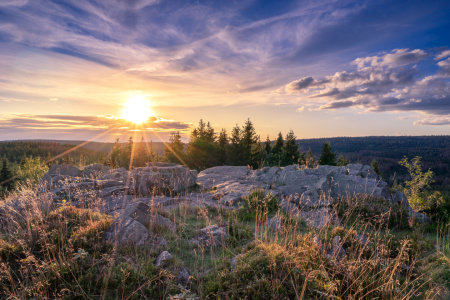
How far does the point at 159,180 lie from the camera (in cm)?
1085

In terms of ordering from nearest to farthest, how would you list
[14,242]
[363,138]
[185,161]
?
[14,242], [185,161], [363,138]

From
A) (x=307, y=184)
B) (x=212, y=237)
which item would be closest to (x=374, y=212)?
(x=307, y=184)

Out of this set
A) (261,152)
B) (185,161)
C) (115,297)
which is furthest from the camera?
(261,152)

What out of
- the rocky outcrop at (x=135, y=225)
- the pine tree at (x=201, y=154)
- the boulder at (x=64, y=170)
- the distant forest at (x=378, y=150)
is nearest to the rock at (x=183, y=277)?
the rocky outcrop at (x=135, y=225)

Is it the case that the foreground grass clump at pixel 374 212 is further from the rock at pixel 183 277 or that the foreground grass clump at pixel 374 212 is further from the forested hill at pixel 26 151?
the forested hill at pixel 26 151

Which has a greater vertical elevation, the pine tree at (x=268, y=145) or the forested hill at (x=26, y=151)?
the pine tree at (x=268, y=145)

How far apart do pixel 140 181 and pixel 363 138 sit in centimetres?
20350

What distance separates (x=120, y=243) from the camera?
4.69m

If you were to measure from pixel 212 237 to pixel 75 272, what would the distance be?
2723mm

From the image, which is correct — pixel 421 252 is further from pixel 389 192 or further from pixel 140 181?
pixel 140 181

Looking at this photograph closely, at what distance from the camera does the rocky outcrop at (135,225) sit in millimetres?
4820

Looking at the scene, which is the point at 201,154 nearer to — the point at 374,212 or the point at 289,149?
the point at 289,149

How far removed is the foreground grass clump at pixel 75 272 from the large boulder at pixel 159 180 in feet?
17.8

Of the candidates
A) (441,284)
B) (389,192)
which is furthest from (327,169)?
(441,284)
